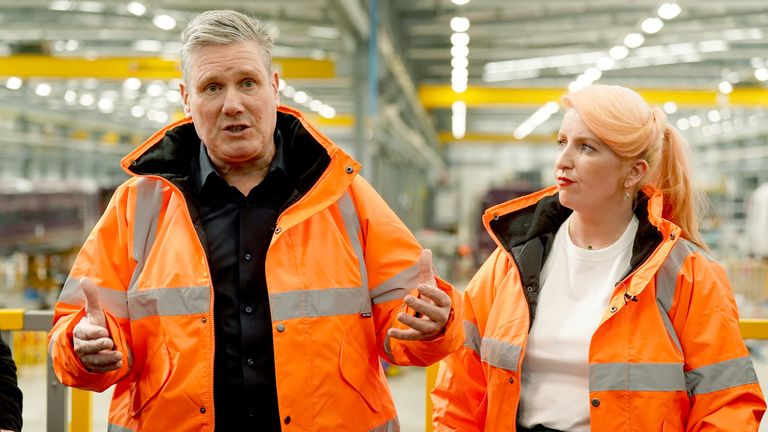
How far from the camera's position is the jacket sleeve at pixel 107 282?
5.59 ft

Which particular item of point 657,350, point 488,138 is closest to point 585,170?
point 657,350

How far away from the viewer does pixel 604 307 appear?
187cm

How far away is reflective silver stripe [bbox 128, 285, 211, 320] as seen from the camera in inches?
66.6

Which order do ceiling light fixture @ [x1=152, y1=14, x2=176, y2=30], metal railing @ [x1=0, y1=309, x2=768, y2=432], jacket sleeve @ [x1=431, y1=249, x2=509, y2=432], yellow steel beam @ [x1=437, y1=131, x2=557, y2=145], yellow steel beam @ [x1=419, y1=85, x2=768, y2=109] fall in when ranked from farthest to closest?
1. yellow steel beam @ [x1=437, y1=131, x2=557, y2=145]
2. yellow steel beam @ [x1=419, y1=85, x2=768, y2=109]
3. ceiling light fixture @ [x1=152, y1=14, x2=176, y2=30]
4. metal railing @ [x1=0, y1=309, x2=768, y2=432]
5. jacket sleeve @ [x1=431, y1=249, x2=509, y2=432]

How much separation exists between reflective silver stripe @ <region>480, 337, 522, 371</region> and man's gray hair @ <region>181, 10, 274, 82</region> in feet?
2.99

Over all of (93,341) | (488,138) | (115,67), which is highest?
(488,138)

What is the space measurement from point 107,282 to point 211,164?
38 cm

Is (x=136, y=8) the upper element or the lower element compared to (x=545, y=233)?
upper

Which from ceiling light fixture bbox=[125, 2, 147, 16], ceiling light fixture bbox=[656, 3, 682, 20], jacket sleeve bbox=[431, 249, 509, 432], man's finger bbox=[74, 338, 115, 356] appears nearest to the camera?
man's finger bbox=[74, 338, 115, 356]

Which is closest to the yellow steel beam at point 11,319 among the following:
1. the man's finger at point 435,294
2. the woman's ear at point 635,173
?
the man's finger at point 435,294

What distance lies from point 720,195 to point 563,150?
2218 cm

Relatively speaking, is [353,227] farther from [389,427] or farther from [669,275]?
[669,275]

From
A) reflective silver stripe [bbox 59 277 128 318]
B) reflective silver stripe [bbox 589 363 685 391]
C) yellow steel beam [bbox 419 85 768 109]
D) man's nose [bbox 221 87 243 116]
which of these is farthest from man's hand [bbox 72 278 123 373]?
yellow steel beam [bbox 419 85 768 109]

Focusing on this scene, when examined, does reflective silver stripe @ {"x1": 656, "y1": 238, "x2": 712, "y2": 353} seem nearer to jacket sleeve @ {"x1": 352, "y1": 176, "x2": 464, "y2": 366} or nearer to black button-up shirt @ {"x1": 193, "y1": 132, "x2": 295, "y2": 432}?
jacket sleeve @ {"x1": 352, "y1": 176, "x2": 464, "y2": 366}
